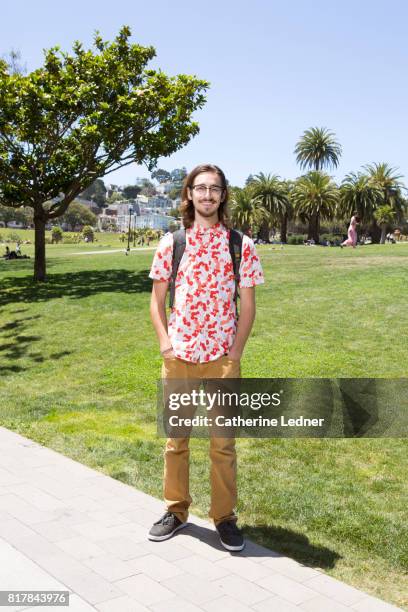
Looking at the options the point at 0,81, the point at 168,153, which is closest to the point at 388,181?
the point at 168,153

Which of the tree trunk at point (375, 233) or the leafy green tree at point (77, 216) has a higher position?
the leafy green tree at point (77, 216)

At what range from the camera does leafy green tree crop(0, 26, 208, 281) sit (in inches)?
816

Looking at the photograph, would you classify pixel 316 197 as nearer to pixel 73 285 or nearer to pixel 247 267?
pixel 73 285

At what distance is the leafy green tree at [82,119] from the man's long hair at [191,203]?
16887mm

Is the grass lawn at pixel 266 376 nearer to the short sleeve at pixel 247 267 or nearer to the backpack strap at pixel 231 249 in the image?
the short sleeve at pixel 247 267

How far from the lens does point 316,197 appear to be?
66125mm

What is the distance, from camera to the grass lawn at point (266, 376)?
4.66 m

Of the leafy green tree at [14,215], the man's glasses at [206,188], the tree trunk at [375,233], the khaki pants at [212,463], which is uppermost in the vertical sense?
the leafy green tree at [14,215]

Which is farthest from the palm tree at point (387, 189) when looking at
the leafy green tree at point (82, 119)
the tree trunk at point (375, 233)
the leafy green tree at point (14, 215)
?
the leafy green tree at point (14, 215)

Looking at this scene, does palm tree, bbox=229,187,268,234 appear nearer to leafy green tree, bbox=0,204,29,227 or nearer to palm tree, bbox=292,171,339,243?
palm tree, bbox=292,171,339,243

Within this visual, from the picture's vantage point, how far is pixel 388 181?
69.6 metres

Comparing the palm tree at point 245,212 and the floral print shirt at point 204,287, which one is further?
the palm tree at point 245,212

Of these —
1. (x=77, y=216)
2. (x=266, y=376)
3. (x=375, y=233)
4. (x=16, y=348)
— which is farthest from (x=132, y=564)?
(x=77, y=216)

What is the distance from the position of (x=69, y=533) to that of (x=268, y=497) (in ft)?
5.79
